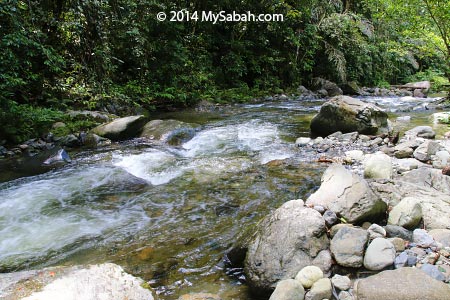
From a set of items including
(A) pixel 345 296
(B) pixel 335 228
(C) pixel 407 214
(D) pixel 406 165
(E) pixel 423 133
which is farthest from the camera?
(E) pixel 423 133

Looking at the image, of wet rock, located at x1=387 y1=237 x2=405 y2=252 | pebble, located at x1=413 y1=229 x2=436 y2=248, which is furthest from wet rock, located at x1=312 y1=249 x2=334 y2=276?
pebble, located at x1=413 y1=229 x2=436 y2=248

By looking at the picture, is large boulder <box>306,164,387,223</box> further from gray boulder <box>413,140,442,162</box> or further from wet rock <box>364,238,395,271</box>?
gray boulder <box>413,140,442,162</box>

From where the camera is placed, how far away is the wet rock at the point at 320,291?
2.36 m

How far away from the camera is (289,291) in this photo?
7.81 ft

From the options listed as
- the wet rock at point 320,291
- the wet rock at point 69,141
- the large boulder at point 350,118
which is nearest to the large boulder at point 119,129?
the wet rock at point 69,141

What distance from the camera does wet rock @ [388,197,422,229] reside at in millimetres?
A: 3090

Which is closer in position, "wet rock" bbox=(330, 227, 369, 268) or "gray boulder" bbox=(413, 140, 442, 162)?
"wet rock" bbox=(330, 227, 369, 268)

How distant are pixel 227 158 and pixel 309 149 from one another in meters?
1.73

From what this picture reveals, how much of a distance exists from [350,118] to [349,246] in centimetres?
541

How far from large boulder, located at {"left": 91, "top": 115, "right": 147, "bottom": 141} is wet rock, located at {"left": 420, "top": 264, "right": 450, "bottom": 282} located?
6528 millimetres

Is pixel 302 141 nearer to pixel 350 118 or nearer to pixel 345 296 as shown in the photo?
pixel 350 118

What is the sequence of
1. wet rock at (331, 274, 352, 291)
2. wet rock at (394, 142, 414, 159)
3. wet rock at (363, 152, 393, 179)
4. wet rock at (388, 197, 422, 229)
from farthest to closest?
wet rock at (394, 142, 414, 159) → wet rock at (363, 152, 393, 179) → wet rock at (388, 197, 422, 229) → wet rock at (331, 274, 352, 291)

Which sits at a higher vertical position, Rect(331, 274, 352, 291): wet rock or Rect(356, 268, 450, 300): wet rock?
Rect(356, 268, 450, 300): wet rock

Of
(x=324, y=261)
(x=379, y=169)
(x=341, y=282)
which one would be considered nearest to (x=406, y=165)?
(x=379, y=169)
